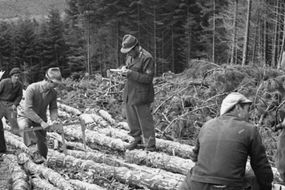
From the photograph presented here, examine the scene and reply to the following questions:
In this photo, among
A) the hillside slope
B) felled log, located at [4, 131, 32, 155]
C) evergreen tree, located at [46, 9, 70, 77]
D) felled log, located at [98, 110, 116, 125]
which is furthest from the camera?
the hillside slope

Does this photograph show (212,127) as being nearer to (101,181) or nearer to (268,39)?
(101,181)

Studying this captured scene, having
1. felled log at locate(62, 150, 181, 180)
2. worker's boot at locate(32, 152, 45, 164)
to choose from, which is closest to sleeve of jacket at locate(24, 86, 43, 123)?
worker's boot at locate(32, 152, 45, 164)

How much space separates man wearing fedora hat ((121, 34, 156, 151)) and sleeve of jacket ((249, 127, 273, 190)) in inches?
118

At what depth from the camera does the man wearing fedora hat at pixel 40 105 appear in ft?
18.7

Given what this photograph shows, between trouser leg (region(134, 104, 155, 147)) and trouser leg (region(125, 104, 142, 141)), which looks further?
trouser leg (region(125, 104, 142, 141))

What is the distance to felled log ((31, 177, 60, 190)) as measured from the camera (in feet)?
16.7

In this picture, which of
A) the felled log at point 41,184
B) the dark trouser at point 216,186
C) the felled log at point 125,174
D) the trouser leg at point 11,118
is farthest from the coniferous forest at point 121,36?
the dark trouser at point 216,186

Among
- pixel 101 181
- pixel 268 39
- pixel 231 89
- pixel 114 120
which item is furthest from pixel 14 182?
pixel 268 39

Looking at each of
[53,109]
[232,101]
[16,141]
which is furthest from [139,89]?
[16,141]

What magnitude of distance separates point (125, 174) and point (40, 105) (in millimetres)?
1872

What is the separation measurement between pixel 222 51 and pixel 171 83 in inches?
934

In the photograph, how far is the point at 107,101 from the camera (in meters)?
10.8

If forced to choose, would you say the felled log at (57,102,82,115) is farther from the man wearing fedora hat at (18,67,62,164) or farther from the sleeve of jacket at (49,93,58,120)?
the sleeve of jacket at (49,93,58,120)

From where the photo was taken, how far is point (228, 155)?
10.8ft
